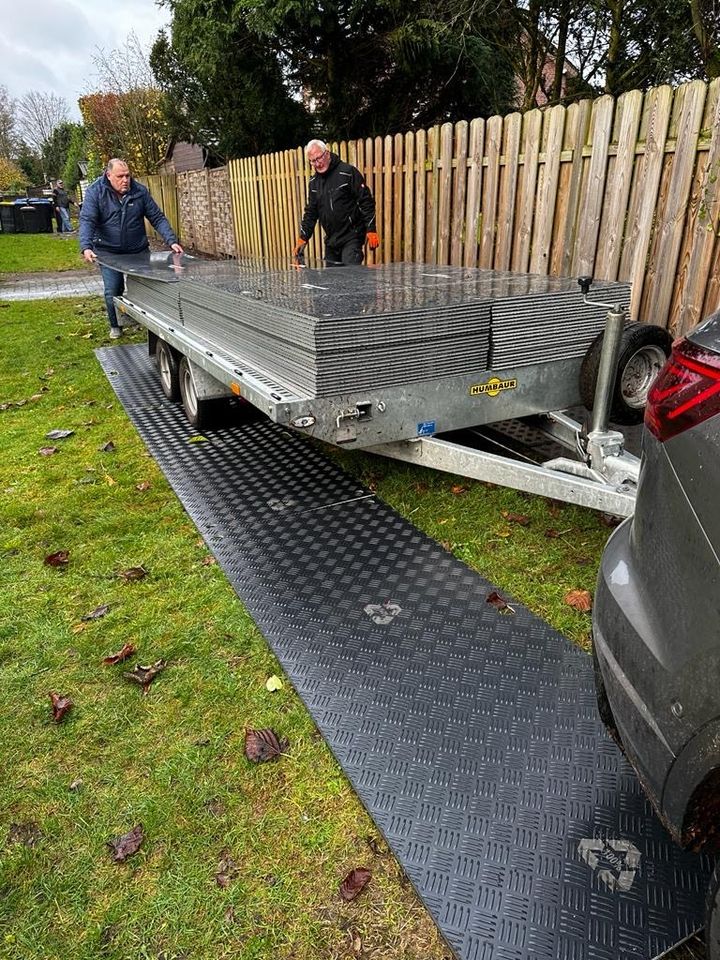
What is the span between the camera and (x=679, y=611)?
1.40 m

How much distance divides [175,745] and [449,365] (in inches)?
81.1

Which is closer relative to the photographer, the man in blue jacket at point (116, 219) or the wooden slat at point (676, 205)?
the wooden slat at point (676, 205)

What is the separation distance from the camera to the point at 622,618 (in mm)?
1621

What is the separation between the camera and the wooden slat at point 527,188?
5621 mm

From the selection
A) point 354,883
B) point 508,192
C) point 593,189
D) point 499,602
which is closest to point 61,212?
point 508,192

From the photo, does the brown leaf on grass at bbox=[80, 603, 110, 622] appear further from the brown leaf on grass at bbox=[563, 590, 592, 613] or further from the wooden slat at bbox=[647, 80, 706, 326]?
the wooden slat at bbox=[647, 80, 706, 326]

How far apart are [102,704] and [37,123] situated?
63.5 m

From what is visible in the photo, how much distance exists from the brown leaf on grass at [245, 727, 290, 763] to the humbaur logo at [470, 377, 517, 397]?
1.88m

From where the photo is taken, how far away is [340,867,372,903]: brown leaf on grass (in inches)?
74.1

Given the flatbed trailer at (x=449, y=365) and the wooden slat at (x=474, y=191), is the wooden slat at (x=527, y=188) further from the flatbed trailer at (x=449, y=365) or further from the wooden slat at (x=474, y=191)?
the flatbed trailer at (x=449, y=365)

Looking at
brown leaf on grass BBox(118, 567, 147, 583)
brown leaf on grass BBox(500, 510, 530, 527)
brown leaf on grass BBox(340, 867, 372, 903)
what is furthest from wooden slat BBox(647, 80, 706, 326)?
brown leaf on grass BBox(340, 867, 372, 903)

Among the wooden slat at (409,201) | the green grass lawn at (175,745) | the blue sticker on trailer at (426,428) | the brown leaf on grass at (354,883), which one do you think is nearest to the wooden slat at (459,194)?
the wooden slat at (409,201)

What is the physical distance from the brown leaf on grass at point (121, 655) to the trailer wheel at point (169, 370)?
11.0 ft

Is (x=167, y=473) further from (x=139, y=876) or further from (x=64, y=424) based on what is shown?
(x=139, y=876)
